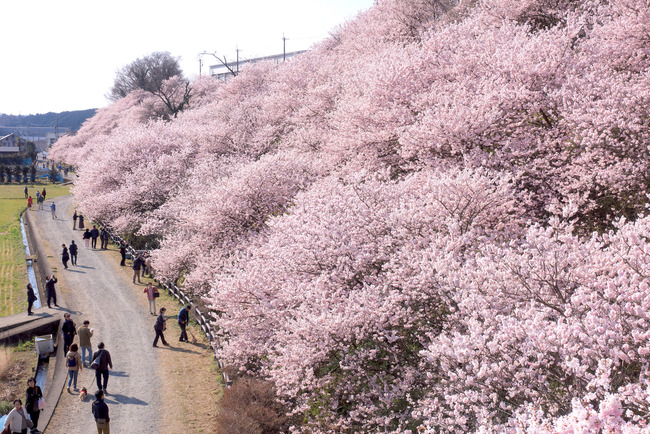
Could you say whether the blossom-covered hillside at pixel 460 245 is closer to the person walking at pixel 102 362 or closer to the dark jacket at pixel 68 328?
the person walking at pixel 102 362

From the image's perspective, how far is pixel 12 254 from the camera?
3325cm

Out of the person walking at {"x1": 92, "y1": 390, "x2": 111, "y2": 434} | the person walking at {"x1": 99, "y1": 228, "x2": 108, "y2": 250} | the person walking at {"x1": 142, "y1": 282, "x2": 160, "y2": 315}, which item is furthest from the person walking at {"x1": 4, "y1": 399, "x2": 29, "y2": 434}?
the person walking at {"x1": 99, "y1": 228, "x2": 108, "y2": 250}

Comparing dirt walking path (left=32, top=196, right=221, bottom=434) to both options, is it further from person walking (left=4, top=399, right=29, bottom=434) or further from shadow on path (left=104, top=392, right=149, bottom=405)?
person walking (left=4, top=399, right=29, bottom=434)

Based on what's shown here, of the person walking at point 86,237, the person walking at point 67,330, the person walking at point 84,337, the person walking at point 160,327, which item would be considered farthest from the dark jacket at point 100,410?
the person walking at point 86,237

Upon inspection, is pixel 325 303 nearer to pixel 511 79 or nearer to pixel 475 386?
pixel 475 386

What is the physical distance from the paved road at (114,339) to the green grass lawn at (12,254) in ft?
6.49

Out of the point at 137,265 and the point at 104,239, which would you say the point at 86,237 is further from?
the point at 137,265

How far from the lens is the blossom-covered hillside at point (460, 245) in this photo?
6.88 metres

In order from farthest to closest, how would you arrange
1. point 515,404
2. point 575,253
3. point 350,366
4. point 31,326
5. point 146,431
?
1. point 31,326
2. point 146,431
3. point 350,366
4. point 575,253
5. point 515,404

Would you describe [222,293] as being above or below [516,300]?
below

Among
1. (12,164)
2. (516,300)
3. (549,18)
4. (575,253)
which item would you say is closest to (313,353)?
(516,300)

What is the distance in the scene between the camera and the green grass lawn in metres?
24.2

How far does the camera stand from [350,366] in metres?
9.69

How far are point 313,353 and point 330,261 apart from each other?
2300mm
